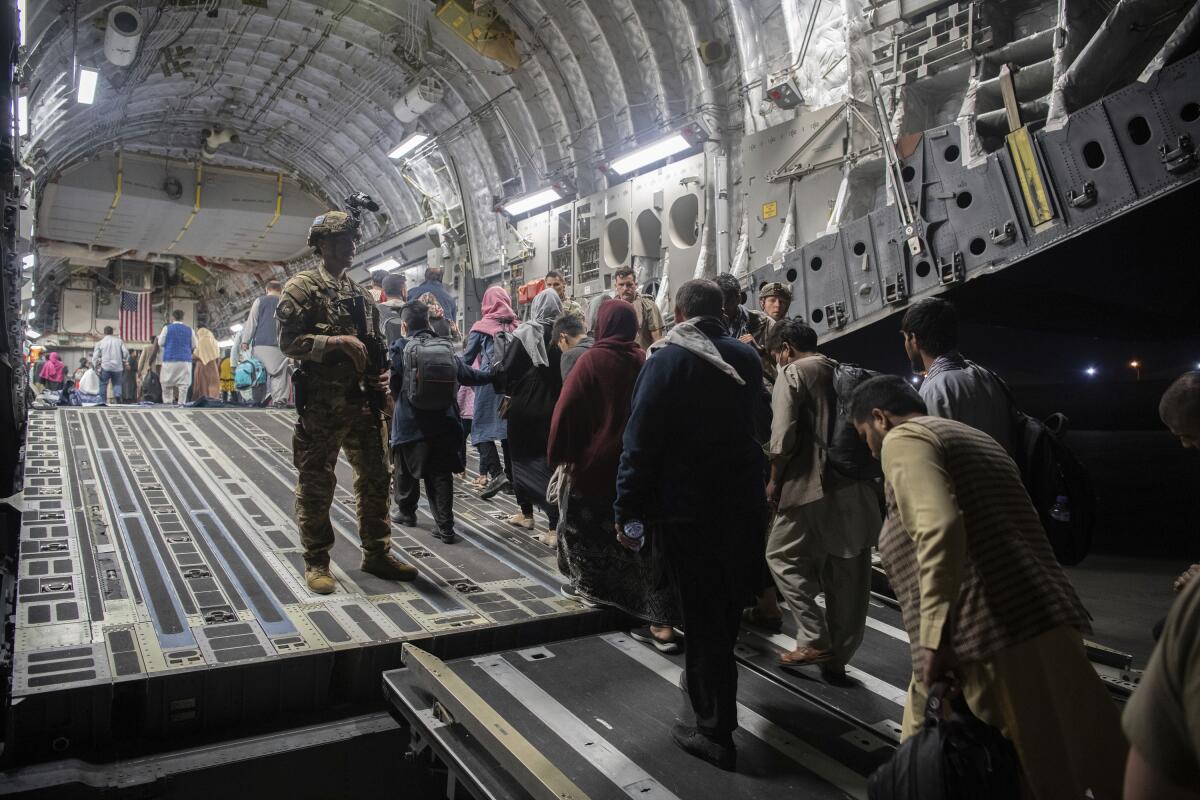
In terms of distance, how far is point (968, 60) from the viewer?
7.63m

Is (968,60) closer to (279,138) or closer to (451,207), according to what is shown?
(451,207)

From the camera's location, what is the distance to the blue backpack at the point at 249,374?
1274 centimetres

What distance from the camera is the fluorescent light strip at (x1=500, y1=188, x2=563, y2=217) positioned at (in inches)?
555

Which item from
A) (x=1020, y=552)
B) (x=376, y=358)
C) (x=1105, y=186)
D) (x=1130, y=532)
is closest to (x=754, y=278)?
(x=1105, y=186)

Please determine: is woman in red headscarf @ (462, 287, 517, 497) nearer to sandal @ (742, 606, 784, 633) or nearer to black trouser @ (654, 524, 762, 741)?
sandal @ (742, 606, 784, 633)

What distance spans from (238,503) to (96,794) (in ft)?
11.0

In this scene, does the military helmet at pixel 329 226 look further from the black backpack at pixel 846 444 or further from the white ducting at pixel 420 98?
the white ducting at pixel 420 98

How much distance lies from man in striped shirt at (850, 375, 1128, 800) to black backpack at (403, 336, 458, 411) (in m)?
3.53

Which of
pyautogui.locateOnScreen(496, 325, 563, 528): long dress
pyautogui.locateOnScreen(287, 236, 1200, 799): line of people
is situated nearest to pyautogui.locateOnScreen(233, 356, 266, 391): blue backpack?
pyautogui.locateOnScreen(287, 236, 1200, 799): line of people

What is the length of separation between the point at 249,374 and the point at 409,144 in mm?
6293

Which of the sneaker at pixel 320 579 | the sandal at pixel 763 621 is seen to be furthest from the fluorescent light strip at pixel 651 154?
the sneaker at pixel 320 579

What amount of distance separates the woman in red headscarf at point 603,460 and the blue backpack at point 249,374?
1087 centimetres

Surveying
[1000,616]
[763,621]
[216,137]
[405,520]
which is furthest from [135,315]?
[1000,616]

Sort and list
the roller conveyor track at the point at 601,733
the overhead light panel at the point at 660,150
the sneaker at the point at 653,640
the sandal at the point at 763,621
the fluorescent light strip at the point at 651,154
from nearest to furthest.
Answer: the roller conveyor track at the point at 601,733 → the sneaker at the point at 653,640 → the sandal at the point at 763,621 → the overhead light panel at the point at 660,150 → the fluorescent light strip at the point at 651,154
